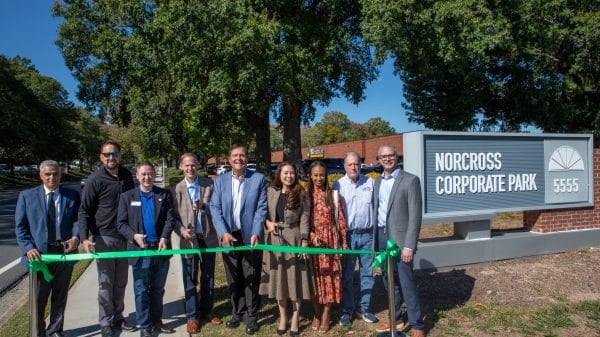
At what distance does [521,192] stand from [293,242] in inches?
185

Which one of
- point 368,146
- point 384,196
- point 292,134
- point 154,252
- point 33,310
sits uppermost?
point 368,146

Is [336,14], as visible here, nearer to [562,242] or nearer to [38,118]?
[562,242]

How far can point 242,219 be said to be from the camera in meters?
4.71

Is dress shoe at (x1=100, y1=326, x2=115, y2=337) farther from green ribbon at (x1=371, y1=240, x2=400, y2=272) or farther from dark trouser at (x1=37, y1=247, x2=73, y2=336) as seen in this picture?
green ribbon at (x1=371, y1=240, x2=400, y2=272)

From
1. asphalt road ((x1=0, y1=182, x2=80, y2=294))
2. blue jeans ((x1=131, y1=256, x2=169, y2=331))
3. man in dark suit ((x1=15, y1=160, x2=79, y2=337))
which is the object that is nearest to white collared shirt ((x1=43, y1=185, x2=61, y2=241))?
man in dark suit ((x1=15, y1=160, x2=79, y2=337))

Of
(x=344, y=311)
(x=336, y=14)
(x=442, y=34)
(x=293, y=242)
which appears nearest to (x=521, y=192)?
(x=344, y=311)

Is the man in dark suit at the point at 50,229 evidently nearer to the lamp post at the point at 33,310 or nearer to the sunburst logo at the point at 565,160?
the lamp post at the point at 33,310

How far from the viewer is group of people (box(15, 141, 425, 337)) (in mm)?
4406

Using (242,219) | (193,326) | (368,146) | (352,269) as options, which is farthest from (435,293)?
(368,146)

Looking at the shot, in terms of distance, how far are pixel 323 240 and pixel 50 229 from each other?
267 centimetres

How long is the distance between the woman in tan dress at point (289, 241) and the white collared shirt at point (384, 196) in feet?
2.79

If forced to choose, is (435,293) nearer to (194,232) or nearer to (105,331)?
(194,232)

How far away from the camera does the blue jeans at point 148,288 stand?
14.6 feet

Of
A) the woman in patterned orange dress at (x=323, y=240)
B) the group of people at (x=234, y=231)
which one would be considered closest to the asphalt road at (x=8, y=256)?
the group of people at (x=234, y=231)
